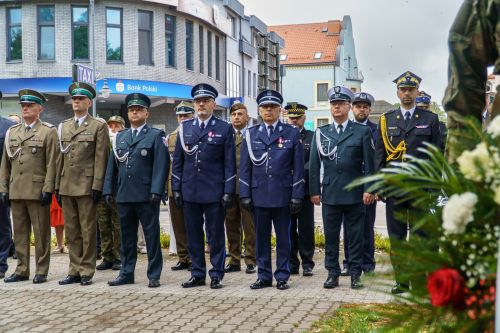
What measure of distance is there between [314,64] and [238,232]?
6007 cm

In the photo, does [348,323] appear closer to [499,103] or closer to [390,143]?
[390,143]

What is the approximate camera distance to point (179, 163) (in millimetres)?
8281

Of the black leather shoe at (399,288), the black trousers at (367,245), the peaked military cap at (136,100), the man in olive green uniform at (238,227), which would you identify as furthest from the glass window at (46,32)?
the black leather shoe at (399,288)

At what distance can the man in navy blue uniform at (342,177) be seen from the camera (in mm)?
7844

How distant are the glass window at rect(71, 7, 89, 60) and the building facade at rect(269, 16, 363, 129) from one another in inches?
1375

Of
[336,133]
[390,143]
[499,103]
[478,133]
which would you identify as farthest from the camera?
[336,133]

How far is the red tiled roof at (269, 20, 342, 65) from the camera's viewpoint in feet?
227

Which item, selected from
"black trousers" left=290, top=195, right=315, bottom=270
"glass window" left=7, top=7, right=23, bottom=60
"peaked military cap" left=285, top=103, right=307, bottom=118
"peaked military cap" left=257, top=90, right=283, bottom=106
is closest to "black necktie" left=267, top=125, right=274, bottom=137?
"peaked military cap" left=257, top=90, right=283, bottom=106

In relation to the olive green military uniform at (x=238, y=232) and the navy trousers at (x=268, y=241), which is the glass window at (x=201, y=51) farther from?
the navy trousers at (x=268, y=241)

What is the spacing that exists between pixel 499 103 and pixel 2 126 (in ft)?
25.1

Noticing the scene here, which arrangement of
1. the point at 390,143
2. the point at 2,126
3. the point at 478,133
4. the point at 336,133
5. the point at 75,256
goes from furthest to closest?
1. the point at 2,126
2. the point at 75,256
3. the point at 336,133
4. the point at 390,143
5. the point at 478,133

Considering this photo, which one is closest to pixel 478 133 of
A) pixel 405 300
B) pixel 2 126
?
pixel 405 300

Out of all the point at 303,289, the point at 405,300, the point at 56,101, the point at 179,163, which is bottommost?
the point at 303,289

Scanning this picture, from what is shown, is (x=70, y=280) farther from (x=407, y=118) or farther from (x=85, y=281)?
(x=407, y=118)
